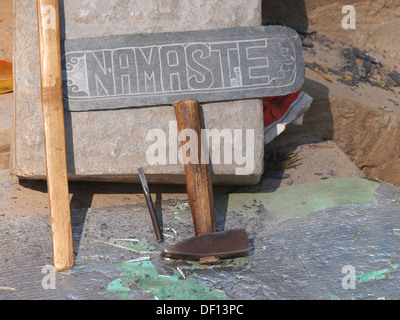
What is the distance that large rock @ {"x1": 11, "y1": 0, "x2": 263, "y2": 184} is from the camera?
2.92 meters

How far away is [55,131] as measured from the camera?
274 centimetres

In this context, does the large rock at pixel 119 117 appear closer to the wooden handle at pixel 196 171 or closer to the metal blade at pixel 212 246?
the wooden handle at pixel 196 171

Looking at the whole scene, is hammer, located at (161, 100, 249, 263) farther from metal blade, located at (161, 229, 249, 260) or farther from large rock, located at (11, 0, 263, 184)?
large rock, located at (11, 0, 263, 184)

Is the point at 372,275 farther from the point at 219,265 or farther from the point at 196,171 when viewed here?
the point at 196,171

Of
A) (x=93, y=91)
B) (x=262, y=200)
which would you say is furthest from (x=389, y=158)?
(x=93, y=91)

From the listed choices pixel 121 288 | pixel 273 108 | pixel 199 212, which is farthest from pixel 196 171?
pixel 273 108

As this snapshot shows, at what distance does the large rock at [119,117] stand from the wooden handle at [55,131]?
11 centimetres

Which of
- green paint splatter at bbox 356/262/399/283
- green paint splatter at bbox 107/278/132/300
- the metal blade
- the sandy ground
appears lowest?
green paint splatter at bbox 356/262/399/283

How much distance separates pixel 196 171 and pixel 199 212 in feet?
0.69

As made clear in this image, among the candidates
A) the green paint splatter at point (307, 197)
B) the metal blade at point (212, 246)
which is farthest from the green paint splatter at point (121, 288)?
the green paint splatter at point (307, 197)

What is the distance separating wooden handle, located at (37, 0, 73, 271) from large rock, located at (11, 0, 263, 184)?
114 mm

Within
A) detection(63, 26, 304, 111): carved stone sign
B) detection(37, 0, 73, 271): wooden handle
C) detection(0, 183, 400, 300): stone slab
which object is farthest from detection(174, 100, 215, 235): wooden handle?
detection(37, 0, 73, 271): wooden handle

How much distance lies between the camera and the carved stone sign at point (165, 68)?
2.90 m

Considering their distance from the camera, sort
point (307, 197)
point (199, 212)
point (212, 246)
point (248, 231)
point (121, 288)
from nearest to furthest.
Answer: point (121, 288), point (212, 246), point (199, 212), point (248, 231), point (307, 197)
